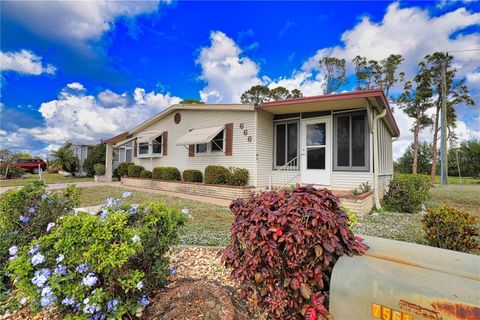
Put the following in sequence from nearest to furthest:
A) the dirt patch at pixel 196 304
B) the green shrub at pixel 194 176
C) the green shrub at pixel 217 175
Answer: the dirt patch at pixel 196 304
the green shrub at pixel 217 175
the green shrub at pixel 194 176

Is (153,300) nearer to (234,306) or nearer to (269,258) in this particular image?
(234,306)

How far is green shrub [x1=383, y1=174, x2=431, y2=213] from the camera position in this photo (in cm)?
711

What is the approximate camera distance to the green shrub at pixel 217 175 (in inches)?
376

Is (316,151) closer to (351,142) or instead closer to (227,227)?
→ (351,142)

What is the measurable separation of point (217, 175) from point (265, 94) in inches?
793

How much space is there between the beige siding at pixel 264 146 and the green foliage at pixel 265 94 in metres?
17.3

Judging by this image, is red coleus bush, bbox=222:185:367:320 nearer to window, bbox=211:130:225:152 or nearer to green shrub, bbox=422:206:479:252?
green shrub, bbox=422:206:479:252

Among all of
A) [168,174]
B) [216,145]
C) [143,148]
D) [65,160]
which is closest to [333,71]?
[216,145]

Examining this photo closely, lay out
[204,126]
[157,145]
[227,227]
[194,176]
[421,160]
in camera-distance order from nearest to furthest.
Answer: [227,227]
[194,176]
[204,126]
[157,145]
[421,160]

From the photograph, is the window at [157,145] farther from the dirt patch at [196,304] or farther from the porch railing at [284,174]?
the dirt patch at [196,304]

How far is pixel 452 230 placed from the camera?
337 centimetres

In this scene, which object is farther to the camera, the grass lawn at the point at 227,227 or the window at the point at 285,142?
the window at the point at 285,142

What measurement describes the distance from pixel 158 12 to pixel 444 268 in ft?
31.2

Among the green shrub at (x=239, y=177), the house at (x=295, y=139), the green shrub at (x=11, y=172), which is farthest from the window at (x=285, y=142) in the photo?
the green shrub at (x=11, y=172)
